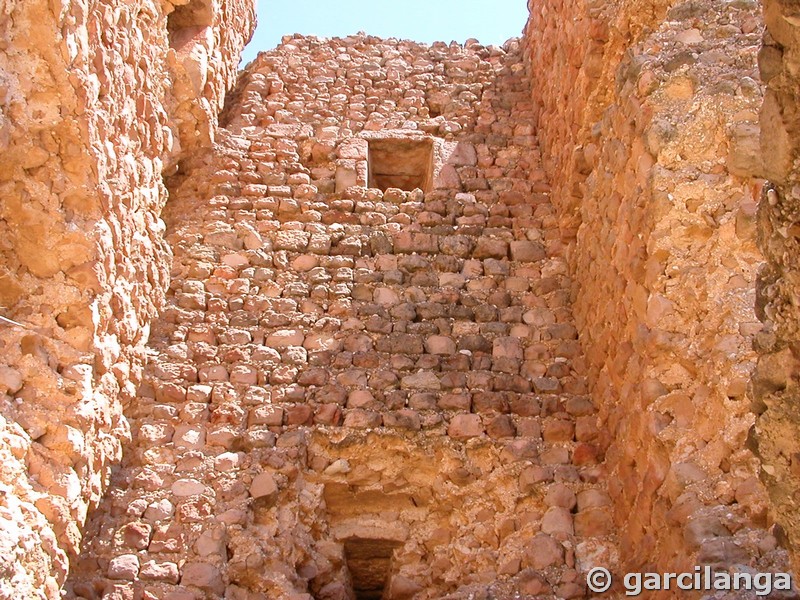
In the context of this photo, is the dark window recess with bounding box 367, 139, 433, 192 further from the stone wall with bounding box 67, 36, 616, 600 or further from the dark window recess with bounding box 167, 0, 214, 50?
the dark window recess with bounding box 167, 0, 214, 50

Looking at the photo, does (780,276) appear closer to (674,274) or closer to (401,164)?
(674,274)

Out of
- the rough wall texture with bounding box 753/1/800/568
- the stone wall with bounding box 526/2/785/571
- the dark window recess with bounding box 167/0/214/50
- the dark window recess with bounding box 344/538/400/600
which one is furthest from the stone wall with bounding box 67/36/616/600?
the rough wall texture with bounding box 753/1/800/568

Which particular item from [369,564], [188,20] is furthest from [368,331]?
[188,20]

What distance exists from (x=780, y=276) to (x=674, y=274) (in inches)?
81.3

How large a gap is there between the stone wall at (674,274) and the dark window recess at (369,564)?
3.87 feet

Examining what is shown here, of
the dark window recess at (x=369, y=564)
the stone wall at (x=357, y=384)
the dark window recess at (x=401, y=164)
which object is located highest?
the dark window recess at (x=401, y=164)

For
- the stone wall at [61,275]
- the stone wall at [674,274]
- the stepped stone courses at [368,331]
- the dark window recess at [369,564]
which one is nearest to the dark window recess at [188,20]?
the stepped stone courses at [368,331]

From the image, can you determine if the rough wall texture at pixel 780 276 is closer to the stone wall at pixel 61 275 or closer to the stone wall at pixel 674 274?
the stone wall at pixel 674 274

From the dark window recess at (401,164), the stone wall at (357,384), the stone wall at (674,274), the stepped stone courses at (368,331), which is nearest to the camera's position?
the stone wall at (674,274)

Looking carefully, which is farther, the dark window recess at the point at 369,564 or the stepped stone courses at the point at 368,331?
the dark window recess at the point at 369,564

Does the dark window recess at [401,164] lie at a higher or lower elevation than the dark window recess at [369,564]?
higher

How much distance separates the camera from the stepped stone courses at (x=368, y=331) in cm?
411

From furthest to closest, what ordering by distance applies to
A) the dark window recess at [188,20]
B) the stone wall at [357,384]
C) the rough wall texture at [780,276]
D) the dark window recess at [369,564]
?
the dark window recess at [188,20], the dark window recess at [369,564], the stone wall at [357,384], the rough wall texture at [780,276]

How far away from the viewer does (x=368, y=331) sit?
5.47 meters
